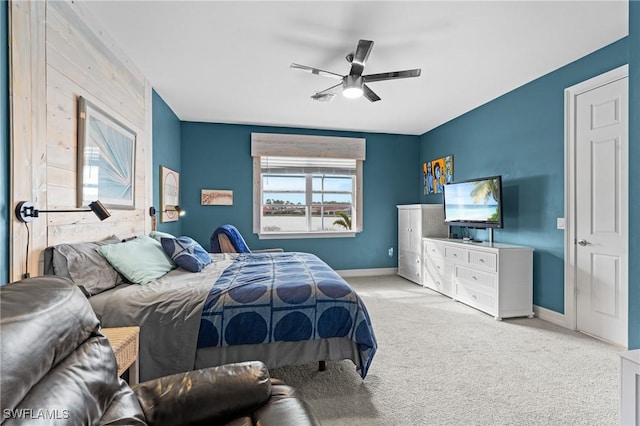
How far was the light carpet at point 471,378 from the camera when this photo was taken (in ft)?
5.80

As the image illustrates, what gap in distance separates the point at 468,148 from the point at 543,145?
1.26 m

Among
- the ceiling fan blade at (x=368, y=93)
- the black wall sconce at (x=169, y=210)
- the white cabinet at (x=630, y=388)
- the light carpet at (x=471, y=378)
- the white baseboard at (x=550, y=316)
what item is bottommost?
the light carpet at (x=471, y=378)

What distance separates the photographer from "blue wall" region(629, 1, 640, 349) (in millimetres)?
1488

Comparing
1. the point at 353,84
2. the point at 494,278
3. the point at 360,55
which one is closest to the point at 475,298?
the point at 494,278

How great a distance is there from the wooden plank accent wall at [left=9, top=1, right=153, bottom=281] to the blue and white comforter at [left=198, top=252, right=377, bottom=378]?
1053 mm

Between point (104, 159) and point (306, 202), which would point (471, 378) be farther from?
point (306, 202)

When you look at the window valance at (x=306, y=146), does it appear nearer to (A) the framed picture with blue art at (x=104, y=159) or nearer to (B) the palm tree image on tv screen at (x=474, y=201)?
(B) the palm tree image on tv screen at (x=474, y=201)

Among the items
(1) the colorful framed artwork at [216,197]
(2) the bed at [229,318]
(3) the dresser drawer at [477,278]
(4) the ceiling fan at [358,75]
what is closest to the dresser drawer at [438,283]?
(3) the dresser drawer at [477,278]

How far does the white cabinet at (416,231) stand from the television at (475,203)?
0.30 m

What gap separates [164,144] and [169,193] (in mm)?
665

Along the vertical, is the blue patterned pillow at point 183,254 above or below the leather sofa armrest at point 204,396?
above

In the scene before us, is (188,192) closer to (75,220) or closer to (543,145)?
(75,220)

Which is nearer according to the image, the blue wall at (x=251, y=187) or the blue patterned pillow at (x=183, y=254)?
the blue patterned pillow at (x=183, y=254)

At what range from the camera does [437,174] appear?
5293 mm
